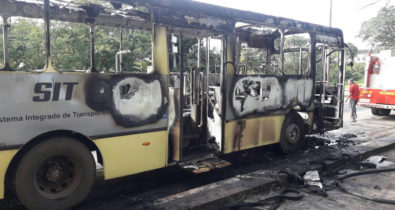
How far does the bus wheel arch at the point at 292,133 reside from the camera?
6984 millimetres

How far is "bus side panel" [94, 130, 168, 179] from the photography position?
4293mm

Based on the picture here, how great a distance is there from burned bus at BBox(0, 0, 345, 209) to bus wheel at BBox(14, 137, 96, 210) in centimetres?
1

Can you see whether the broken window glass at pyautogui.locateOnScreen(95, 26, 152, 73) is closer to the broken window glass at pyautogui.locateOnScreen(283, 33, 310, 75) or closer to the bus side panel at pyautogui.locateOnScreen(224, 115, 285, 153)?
the bus side panel at pyautogui.locateOnScreen(224, 115, 285, 153)

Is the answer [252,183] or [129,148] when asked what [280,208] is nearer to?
[252,183]

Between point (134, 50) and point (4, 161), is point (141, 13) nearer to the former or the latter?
point (134, 50)

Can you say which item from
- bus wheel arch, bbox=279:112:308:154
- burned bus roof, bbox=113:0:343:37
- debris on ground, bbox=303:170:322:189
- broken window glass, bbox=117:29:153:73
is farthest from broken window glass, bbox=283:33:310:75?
broken window glass, bbox=117:29:153:73

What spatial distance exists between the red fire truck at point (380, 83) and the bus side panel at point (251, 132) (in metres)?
8.54

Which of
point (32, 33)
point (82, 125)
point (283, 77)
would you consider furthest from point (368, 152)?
point (32, 33)

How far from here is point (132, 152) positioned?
4.52 metres

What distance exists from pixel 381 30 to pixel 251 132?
32263mm

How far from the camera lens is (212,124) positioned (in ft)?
19.3

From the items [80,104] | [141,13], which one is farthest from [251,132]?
[80,104]

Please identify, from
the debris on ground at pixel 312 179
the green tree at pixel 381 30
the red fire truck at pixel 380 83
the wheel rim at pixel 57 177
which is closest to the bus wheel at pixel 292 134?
the debris on ground at pixel 312 179

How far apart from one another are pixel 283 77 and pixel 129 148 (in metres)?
3.55
